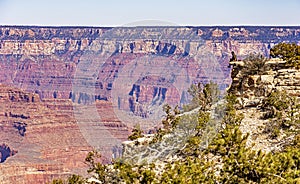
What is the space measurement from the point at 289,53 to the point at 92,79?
5515 centimetres

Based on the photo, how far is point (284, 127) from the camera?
1702cm

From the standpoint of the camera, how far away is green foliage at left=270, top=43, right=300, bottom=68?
2250cm

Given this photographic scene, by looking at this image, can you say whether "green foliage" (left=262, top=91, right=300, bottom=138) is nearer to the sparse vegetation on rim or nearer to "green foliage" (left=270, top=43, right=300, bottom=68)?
the sparse vegetation on rim

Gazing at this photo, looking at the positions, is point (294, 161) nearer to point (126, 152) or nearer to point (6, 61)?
point (126, 152)

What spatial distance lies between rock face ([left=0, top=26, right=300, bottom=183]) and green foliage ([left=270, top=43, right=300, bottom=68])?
136 cm

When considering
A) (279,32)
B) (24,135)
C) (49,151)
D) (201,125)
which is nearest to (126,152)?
(201,125)

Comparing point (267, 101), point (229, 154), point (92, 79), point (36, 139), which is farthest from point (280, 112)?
point (36, 139)

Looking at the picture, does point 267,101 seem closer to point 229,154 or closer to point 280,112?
point 280,112

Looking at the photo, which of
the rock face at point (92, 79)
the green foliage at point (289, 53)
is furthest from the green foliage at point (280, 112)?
the green foliage at point (289, 53)

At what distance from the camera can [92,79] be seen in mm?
77250

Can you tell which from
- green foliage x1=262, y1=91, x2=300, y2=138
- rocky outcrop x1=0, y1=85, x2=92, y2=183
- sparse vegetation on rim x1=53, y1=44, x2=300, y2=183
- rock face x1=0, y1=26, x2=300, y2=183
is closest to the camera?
sparse vegetation on rim x1=53, y1=44, x2=300, y2=183

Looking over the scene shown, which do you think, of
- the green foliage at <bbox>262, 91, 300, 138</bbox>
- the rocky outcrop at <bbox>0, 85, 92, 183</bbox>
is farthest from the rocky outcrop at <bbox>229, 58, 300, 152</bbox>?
the rocky outcrop at <bbox>0, 85, 92, 183</bbox>

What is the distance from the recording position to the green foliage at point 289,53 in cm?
2250

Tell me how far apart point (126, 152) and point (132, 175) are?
515cm
